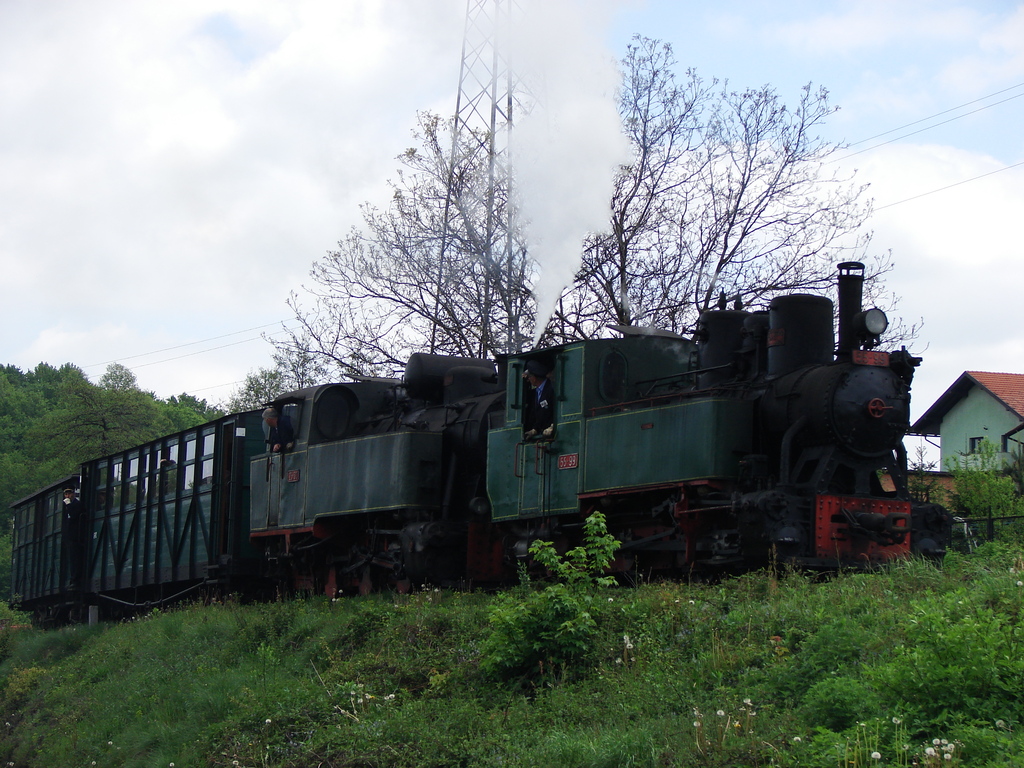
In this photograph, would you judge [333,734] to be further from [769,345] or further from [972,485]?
[972,485]

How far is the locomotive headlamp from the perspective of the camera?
36.3ft

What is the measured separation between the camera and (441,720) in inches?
318

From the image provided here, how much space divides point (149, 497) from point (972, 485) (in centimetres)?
1544

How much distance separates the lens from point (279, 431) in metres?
16.9

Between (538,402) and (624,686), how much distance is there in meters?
5.74

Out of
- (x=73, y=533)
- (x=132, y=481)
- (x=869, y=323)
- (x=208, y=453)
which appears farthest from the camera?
(x=73, y=533)

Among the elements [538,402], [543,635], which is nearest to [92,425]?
[538,402]

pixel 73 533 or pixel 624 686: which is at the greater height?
pixel 73 533

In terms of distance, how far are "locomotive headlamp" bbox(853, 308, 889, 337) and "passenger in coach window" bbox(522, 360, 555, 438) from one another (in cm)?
358

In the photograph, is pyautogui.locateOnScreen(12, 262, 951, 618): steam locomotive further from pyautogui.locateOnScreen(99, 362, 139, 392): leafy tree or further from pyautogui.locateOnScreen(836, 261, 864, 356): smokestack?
pyautogui.locateOnScreen(99, 362, 139, 392): leafy tree

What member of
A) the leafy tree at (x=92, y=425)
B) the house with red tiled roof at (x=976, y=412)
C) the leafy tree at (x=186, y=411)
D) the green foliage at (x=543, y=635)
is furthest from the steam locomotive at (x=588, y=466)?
the leafy tree at (x=186, y=411)

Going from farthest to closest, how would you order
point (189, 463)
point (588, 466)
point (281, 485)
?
1. point (189, 463)
2. point (281, 485)
3. point (588, 466)

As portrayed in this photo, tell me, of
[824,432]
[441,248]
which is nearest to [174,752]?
[824,432]

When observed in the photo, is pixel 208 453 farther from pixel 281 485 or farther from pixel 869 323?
pixel 869 323
